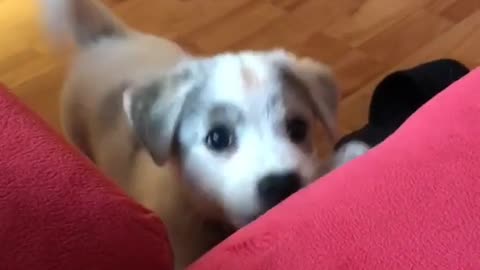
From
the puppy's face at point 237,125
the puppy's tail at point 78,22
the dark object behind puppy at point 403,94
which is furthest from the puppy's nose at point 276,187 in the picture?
the puppy's tail at point 78,22

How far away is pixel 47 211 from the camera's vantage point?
1.96 feet

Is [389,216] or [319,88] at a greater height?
[389,216]

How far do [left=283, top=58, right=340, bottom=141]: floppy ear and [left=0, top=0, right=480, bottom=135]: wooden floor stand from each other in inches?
17.9

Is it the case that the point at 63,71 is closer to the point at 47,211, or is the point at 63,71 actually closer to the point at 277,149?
the point at 277,149

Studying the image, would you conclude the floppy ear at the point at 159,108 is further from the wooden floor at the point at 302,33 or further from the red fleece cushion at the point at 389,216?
the wooden floor at the point at 302,33

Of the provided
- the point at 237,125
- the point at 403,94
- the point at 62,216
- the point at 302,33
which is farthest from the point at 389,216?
the point at 302,33

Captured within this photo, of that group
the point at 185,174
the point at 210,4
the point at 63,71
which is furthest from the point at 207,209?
the point at 210,4

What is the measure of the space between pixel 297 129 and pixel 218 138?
0.34 ft

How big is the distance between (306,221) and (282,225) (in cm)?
2

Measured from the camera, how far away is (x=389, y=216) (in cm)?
65

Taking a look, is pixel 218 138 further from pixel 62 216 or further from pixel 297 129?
pixel 62 216

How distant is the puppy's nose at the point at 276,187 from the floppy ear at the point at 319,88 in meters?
0.15

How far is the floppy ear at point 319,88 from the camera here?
3.60ft

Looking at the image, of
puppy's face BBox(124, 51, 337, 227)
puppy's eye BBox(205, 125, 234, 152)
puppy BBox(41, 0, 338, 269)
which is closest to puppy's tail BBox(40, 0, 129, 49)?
puppy BBox(41, 0, 338, 269)
